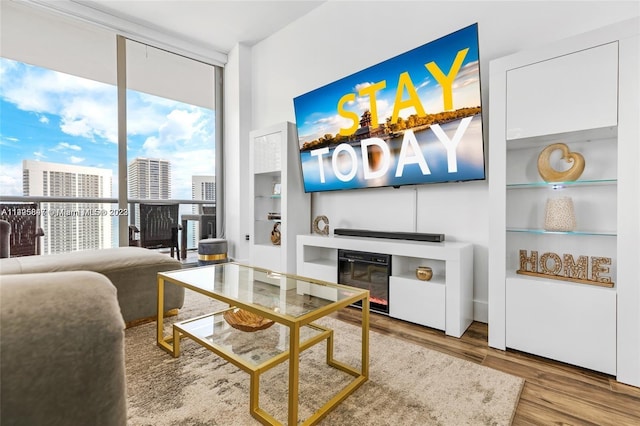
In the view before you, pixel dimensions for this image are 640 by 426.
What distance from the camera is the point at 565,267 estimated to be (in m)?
1.90

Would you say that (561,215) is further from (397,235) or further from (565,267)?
(397,235)

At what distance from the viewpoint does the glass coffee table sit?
1204mm

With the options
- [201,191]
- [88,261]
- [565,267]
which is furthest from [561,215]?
[201,191]

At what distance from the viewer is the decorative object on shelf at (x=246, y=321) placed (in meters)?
1.58

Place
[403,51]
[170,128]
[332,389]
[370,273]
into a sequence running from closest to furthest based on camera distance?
[332,389] < [370,273] < [403,51] < [170,128]

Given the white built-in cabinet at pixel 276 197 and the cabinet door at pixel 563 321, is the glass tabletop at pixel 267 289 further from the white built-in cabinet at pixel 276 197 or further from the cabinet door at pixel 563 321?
the white built-in cabinet at pixel 276 197

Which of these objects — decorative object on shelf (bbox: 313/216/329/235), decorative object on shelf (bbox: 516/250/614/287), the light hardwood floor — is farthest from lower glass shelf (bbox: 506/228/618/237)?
decorative object on shelf (bbox: 313/216/329/235)

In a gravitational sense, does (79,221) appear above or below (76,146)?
below

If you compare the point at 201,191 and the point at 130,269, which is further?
the point at 201,191

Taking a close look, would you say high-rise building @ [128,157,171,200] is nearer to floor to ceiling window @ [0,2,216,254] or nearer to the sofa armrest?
floor to ceiling window @ [0,2,216,254]

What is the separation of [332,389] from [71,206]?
389cm

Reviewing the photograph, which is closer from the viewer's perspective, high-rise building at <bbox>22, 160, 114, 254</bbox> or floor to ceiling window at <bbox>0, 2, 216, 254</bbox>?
floor to ceiling window at <bbox>0, 2, 216, 254</bbox>

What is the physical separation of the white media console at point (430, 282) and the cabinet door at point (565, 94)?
895mm

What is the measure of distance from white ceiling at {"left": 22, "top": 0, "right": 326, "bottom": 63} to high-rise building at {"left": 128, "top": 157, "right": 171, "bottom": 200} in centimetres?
158
